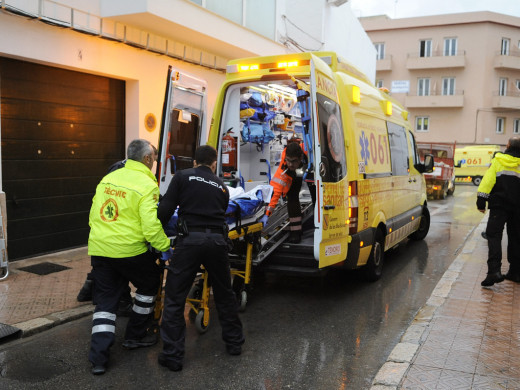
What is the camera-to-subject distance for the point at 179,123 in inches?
250

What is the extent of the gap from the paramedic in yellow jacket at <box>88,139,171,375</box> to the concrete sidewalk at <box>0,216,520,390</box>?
4.02 ft

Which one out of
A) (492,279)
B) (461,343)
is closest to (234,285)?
(461,343)

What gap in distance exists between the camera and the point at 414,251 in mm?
9031

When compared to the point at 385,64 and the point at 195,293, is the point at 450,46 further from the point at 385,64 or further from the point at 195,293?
the point at 195,293

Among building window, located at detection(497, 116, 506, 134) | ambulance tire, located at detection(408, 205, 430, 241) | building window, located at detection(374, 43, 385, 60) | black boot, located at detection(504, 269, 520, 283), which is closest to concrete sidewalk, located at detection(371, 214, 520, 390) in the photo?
black boot, located at detection(504, 269, 520, 283)

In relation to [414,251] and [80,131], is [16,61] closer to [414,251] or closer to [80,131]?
[80,131]

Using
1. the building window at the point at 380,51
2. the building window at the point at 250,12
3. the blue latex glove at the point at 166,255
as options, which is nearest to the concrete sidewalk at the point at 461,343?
the blue latex glove at the point at 166,255

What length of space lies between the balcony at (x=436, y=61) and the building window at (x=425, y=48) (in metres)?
0.40

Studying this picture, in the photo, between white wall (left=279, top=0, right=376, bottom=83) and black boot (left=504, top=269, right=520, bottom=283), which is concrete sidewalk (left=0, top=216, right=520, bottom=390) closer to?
black boot (left=504, top=269, right=520, bottom=283)

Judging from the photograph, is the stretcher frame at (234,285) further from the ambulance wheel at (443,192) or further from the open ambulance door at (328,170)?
the ambulance wheel at (443,192)

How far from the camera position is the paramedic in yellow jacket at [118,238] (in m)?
4.01

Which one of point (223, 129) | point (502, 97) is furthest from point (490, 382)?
point (502, 97)

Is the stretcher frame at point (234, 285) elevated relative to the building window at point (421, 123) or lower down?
lower down

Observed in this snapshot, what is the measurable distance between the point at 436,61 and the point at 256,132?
32.3 metres
